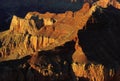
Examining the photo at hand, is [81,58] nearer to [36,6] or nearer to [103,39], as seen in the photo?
[103,39]

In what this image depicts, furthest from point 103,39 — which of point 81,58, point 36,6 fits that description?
point 36,6

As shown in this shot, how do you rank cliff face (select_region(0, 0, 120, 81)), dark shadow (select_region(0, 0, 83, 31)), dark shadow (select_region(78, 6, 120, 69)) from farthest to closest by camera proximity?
dark shadow (select_region(0, 0, 83, 31)) → dark shadow (select_region(78, 6, 120, 69)) → cliff face (select_region(0, 0, 120, 81))

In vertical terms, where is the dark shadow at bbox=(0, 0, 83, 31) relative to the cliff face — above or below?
below

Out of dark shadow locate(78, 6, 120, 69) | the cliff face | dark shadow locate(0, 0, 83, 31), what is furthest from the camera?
dark shadow locate(0, 0, 83, 31)

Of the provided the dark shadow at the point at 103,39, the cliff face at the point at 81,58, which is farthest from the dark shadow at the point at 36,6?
the cliff face at the point at 81,58

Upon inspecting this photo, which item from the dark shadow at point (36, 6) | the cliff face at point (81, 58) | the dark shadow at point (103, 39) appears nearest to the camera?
the cliff face at point (81, 58)

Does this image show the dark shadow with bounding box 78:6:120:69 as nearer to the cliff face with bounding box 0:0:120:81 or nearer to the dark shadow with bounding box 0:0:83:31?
the cliff face with bounding box 0:0:120:81

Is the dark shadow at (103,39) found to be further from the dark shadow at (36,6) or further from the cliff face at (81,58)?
the dark shadow at (36,6)

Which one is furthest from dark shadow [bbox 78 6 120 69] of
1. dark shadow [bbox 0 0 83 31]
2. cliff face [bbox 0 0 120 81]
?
dark shadow [bbox 0 0 83 31]
